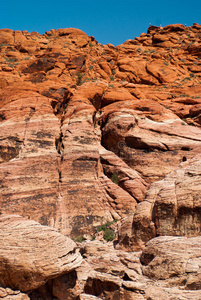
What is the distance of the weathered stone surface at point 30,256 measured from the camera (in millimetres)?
9805

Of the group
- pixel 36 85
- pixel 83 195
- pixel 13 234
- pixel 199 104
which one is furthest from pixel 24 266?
pixel 199 104

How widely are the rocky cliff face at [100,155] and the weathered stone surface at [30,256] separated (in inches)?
12.9

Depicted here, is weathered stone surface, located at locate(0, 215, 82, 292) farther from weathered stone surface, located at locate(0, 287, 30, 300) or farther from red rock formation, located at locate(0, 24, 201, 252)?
red rock formation, located at locate(0, 24, 201, 252)

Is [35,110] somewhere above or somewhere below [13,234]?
above

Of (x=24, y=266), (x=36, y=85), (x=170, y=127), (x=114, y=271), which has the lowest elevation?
(x=114, y=271)

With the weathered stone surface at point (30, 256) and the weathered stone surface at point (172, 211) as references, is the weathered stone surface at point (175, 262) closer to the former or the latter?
the weathered stone surface at point (172, 211)

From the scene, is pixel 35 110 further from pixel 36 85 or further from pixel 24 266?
pixel 24 266

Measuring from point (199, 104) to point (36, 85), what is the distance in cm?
2068

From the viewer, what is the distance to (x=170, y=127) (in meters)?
31.0

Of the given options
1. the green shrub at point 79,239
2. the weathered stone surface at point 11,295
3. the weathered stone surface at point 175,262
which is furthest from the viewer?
the green shrub at point 79,239

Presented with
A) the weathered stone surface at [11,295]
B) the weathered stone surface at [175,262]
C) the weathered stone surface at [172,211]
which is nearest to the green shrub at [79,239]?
the weathered stone surface at [172,211]

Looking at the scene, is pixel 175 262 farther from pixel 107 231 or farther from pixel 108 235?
pixel 107 231

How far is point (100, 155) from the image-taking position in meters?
28.7

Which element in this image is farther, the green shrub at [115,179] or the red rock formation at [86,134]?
the green shrub at [115,179]
